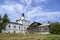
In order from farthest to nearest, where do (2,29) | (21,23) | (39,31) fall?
(21,23), (39,31), (2,29)

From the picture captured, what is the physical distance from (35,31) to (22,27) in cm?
739

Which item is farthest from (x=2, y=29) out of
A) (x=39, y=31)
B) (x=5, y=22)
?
(x=39, y=31)

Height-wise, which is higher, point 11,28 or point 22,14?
point 22,14

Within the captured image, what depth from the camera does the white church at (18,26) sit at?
76.1m

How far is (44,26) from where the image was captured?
77062 mm

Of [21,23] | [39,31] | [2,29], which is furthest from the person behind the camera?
[21,23]

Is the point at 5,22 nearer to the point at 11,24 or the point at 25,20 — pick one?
the point at 11,24

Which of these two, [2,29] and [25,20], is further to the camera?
[25,20]

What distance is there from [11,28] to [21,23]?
931 centimetres

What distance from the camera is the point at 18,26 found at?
80.1 meters

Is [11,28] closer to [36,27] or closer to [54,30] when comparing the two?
[36,27]

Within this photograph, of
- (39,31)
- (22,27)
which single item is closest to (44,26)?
(39,31)

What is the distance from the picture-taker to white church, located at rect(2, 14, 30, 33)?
76.1m

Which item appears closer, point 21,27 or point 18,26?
point 18,26
